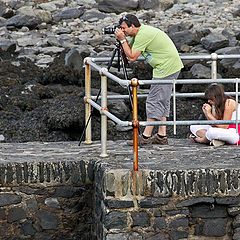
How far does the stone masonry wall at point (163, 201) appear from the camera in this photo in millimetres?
7398

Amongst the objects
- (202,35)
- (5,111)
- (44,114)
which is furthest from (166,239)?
(202,35)

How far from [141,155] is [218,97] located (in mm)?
1188

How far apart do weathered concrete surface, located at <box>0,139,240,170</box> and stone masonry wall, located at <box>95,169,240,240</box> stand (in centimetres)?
16

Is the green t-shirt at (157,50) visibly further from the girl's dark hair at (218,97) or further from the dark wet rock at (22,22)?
the dark wet rock at (22,22)

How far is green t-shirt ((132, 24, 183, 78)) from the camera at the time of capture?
355 inches

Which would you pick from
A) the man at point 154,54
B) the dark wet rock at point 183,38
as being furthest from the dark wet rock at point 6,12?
the man at point 154,54

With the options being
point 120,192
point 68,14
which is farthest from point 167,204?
point 68,14

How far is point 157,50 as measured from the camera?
9141 mm

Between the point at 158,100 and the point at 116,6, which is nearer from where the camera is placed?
the point at 158,100

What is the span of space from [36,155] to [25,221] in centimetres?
79

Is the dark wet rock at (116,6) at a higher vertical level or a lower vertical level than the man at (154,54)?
higher

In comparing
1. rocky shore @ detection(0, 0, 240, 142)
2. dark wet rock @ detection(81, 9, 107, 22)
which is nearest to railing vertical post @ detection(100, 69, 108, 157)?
rocky shore @ detection(0, 0, 240, 142)

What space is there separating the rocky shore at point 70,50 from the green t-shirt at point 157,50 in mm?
4805

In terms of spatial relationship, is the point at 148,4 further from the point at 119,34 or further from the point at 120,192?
the point at 120,192
